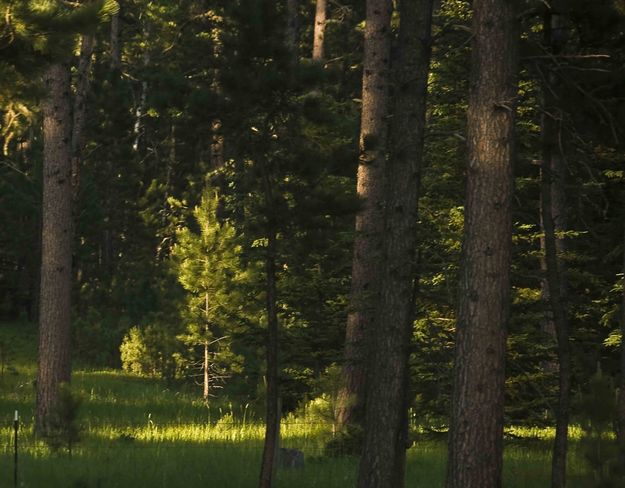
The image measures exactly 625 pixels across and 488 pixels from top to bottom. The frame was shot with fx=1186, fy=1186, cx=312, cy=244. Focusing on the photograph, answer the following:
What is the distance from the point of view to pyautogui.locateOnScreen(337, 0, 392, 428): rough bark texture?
56.1 ft

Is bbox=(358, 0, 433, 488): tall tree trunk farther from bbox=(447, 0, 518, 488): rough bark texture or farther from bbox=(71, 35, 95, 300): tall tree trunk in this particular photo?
bbox=(71, 35, 95, 300): tall tree trunk

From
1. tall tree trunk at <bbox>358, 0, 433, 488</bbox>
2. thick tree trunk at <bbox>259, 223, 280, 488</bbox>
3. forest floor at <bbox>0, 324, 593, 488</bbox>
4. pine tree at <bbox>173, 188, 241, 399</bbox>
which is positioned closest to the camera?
tall tree trunk at <bbox>358, 0, 433, 488</bbox>

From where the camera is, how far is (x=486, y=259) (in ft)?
36.0

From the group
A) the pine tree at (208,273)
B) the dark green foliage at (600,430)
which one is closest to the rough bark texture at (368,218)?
the dark green foliage at (600,430)

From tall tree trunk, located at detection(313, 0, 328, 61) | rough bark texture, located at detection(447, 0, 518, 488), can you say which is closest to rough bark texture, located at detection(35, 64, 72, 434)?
rough bark texture, located at detection(447, 0, 518, 488)

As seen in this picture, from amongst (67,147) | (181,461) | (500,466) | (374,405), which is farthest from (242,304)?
(500,466)

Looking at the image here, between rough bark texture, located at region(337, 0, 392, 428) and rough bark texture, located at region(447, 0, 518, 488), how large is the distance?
231 inches

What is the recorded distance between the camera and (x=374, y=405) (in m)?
12.6

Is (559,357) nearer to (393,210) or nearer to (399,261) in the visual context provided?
(399,261)

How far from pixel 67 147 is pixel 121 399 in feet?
25.8

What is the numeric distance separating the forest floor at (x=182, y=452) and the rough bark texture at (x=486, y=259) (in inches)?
43.0

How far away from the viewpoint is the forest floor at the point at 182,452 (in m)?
13.6

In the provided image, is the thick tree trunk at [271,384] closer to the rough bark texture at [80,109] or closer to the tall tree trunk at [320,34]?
the rough bark texture at [80,109]

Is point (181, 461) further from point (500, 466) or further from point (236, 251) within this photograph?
point (236, 251)
